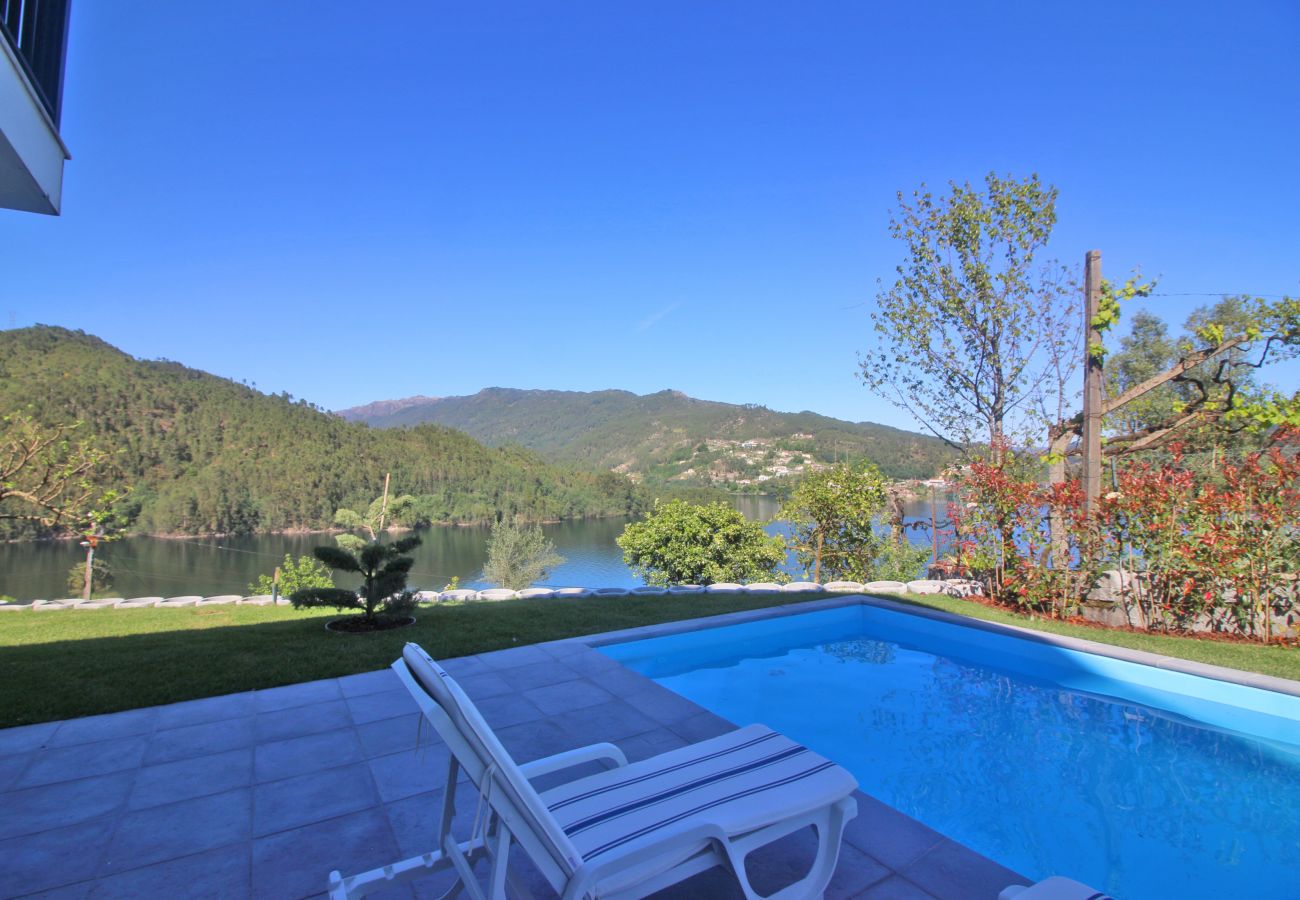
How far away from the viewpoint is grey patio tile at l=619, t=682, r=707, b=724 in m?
3.53

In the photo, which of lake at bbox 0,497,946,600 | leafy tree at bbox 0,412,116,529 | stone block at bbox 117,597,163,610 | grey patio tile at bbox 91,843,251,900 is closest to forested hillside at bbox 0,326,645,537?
lake at bbox 0,497,946,600

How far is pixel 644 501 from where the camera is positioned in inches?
2522

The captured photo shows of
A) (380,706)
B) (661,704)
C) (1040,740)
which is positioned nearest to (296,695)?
(380,706)

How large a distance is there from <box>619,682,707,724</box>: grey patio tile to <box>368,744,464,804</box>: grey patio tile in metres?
1.10

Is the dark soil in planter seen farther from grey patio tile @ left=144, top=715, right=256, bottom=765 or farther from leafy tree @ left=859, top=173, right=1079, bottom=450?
leafy tree @ left=859, top=173, right=1079, bottom=450

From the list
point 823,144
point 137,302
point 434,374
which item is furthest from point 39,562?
point 823,144

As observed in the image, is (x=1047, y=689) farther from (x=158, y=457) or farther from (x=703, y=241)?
(x=158, y=457)

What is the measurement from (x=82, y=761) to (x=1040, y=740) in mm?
5332

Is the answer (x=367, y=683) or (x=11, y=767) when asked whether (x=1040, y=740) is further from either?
(x=11, y=767)

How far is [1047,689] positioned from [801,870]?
401 cm

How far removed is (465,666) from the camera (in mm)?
4461

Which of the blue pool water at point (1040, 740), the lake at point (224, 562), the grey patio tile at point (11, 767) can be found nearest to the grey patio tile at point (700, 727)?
the blue pool water at point (1040, 740)

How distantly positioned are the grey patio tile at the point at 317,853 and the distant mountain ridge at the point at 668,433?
12.8 m

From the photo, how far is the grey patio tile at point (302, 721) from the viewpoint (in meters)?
3.27
